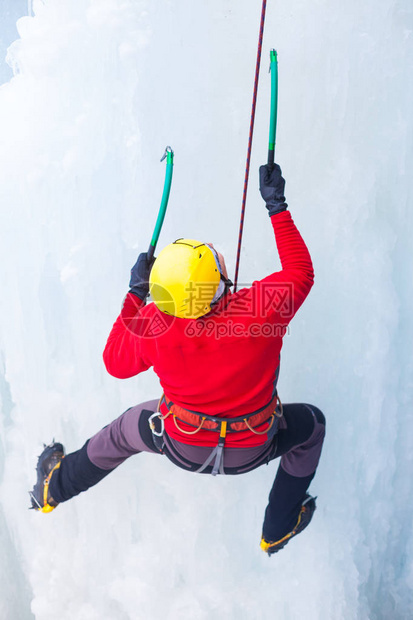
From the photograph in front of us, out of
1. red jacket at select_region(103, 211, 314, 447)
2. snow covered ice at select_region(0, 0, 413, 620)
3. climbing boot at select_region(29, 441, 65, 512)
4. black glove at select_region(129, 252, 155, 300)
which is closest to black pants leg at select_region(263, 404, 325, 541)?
red jacket at select_region(103, 211, 314, 447)

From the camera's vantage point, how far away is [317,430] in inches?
69.4

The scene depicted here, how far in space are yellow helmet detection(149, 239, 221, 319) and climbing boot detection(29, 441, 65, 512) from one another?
100 centimetres

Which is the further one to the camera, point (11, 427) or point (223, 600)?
point (11, 427)

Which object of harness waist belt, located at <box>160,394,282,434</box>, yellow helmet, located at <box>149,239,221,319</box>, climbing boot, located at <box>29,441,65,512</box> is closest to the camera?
yellow helmet, located at <box>149,239,221,319</box>

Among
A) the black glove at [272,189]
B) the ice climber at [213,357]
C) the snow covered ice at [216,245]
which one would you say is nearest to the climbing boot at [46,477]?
the ice climber at [213,357]

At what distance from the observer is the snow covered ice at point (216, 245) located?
197 centimetres

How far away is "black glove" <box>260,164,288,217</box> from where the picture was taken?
1.37 metres

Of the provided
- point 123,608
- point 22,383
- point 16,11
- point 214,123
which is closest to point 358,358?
point 214,123

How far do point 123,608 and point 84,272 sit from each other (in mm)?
1624

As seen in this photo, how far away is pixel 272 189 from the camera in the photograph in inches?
54.6

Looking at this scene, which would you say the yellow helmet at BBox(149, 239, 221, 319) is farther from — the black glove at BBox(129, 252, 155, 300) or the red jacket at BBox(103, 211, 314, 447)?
the black glove at BBox(129, 252, 155, 300)

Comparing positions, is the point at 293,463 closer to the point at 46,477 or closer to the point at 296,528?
the point at 296,528

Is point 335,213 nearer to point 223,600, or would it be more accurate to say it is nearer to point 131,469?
point 131,469

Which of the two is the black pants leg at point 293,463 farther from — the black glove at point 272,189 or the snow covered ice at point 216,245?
the black glove at point 272,189
